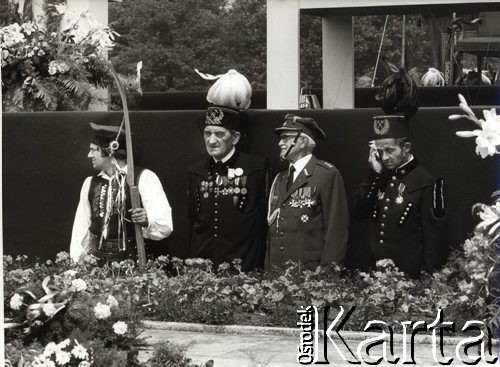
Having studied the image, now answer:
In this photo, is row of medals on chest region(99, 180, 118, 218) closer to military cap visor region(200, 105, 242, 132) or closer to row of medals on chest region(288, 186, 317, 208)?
military cap visor region(200, 105, 242, 132)

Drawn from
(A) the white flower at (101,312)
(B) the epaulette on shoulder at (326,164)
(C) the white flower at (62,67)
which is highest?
(C) the white flower at (62,67)

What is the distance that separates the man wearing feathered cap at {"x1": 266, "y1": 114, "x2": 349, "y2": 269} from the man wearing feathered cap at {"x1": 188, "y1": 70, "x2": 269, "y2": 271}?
0.30m

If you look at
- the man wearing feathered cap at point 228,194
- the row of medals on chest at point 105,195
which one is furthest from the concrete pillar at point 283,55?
the row of medals on chest at point 105,195

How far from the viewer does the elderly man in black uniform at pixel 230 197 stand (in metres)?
13.6

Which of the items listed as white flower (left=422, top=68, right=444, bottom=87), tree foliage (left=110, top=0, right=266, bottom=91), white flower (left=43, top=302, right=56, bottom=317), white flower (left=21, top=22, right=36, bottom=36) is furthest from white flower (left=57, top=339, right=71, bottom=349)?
tree foliage (left=110, top=0, right=266, bottom=91)

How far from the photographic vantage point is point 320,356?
10.6m

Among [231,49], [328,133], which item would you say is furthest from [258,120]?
[231,49]

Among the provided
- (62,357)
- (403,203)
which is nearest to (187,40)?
(403,203)

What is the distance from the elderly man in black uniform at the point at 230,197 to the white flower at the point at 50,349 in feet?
16.2

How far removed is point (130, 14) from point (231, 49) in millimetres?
2802

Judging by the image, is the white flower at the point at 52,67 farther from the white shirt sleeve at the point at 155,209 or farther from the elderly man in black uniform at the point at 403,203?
the elderly man in black uniform at the point at 403,203

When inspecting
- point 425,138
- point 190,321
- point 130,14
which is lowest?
point 190,321

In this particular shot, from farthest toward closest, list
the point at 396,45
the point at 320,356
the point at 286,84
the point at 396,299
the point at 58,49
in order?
the point at 396,45 → the point at 286,84 → the point at 58,49 → the point at 396,299 → the point at 320,356

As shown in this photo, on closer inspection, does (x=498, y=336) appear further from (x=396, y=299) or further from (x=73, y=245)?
(x=73, y=245)
